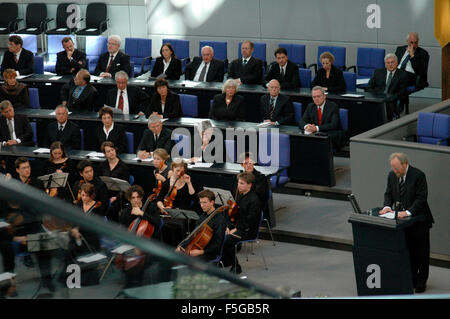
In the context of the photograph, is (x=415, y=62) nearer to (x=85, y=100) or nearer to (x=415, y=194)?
(x=85, y=100)

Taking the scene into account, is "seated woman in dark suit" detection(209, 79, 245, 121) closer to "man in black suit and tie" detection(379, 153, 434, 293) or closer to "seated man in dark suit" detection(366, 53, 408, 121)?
"seated man in dark suit" detection(366, 53, 408, 121)

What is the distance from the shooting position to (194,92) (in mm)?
12711

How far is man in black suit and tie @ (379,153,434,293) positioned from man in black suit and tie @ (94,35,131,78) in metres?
7.18

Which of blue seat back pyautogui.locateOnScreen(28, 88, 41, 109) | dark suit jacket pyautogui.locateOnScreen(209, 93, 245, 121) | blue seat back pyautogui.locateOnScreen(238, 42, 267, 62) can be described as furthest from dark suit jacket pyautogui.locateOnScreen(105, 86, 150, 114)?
blue seat back pyautogui.locateOnScreen(238, 42, 267, 62)

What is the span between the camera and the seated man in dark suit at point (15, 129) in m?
11.1

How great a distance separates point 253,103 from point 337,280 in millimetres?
4514

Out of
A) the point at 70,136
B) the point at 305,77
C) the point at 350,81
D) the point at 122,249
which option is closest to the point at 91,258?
the point at 122,249

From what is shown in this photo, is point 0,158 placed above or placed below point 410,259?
above

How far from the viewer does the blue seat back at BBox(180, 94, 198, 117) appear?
11.7 m

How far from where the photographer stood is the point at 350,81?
12258 millimetres

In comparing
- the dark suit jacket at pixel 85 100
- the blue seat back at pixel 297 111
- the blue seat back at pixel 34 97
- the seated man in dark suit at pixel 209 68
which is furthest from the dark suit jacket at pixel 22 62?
the blue seat back at pixel 297 111

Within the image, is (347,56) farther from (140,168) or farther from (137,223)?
(137,223)
